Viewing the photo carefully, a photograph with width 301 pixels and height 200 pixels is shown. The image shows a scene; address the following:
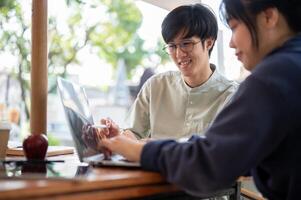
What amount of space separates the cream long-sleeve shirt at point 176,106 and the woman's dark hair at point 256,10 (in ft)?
2.01

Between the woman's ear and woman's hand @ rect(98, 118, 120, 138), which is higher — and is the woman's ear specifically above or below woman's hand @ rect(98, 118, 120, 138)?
above

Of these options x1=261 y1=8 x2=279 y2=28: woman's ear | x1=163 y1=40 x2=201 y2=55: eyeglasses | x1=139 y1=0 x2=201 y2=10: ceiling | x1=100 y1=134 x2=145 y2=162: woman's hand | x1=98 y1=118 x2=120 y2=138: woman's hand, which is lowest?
x1=98 y1=118 x2=120 y2=138: woman's hand

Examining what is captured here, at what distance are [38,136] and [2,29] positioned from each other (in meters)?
2.87

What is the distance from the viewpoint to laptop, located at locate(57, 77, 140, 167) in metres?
0.98

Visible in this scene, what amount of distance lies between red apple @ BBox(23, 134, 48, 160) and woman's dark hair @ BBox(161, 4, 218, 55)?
0.74 meters

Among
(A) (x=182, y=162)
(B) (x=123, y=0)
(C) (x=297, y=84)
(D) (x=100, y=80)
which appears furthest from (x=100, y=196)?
(B) (x=123, y=0)

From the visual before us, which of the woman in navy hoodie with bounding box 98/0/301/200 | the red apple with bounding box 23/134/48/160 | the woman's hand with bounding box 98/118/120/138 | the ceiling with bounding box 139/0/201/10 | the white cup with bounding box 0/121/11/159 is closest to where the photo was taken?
the woman in navy hoodie with bounding box 98/0/301/200

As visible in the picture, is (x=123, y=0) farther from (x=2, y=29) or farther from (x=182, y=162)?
(x=182, y=162)

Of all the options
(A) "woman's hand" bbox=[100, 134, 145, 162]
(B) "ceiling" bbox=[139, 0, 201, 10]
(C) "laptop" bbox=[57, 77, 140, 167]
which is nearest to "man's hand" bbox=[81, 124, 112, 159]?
(C) "laptop" bbox=[57, 77, 140, 167]

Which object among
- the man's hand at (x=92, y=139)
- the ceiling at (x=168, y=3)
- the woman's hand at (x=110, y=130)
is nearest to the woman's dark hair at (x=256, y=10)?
the man's hand at (x=92, y=139)

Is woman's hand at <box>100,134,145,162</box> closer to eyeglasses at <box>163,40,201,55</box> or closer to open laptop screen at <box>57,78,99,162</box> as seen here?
open laptop screen at <box>57,78,99,162</box>

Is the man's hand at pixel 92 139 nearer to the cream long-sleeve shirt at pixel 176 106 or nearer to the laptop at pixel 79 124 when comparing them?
the laptop at pixel 79 124

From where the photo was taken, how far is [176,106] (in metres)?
1.64

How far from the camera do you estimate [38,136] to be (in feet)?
3.41
